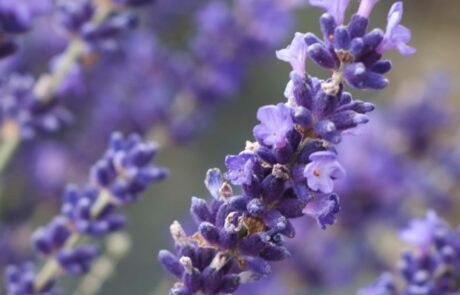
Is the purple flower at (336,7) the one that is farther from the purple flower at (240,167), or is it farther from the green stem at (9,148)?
the green stem at (9,148)

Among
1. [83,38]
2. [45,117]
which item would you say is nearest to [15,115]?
[45,117]

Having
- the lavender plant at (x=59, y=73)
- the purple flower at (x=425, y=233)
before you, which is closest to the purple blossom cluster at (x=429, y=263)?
the purple flower at (x=425, y=233)

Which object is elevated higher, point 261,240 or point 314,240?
point 314,240

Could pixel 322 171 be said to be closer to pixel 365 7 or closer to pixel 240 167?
pixel 240 167

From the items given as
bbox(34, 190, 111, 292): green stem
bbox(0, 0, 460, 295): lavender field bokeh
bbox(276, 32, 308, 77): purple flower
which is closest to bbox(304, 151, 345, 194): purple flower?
bbox(276, 32, 308, 77): purple flower

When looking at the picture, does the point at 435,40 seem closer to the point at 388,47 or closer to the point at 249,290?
the point at 249,290
